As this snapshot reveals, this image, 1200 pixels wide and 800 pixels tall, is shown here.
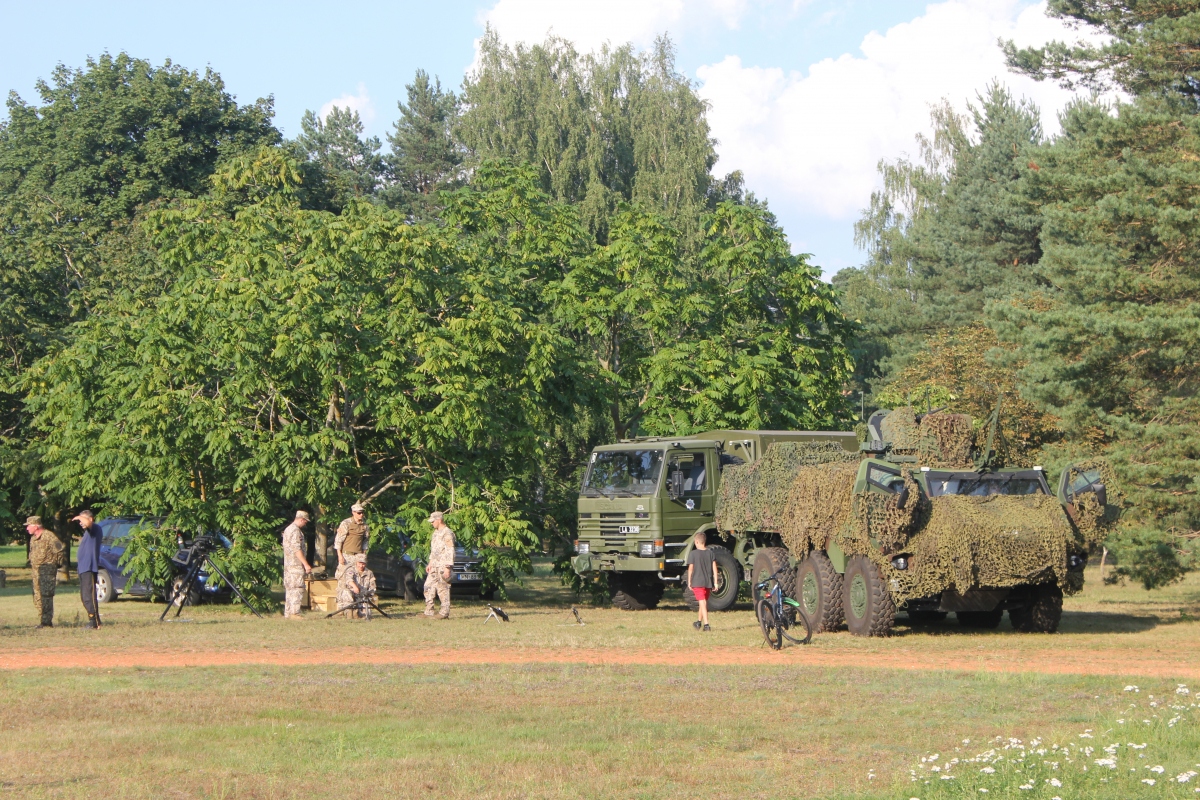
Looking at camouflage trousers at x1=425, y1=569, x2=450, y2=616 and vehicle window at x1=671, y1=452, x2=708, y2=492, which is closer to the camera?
camouflage trousers at x1=425, y1=569, x2=450, y2=616

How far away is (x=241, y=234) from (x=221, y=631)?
829cm

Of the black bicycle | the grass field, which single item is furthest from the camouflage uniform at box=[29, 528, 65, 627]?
the black bicycle

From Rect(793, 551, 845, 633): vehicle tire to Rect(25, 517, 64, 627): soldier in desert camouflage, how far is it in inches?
430

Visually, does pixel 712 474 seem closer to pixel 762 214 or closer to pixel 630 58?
pixel 762 214

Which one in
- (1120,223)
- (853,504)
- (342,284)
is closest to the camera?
(853,504)

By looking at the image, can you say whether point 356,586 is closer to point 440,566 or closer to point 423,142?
point 440,566

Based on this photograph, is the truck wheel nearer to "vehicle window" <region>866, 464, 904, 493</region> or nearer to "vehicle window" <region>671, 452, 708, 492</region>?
"vehicle window" <region>671, 452, 708, 492</region>

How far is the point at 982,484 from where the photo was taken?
57.0 feet

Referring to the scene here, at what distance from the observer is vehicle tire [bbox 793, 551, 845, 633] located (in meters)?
17.6

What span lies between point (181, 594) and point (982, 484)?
1240 centimetres

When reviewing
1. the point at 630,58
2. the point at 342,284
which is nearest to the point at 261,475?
the point at 342,284

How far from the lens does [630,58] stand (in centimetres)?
5059

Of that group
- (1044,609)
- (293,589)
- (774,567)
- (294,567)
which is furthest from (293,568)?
(1044,609)

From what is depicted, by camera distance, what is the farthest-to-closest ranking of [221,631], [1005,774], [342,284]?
[342,284] < [221,631] < [1005,774]
